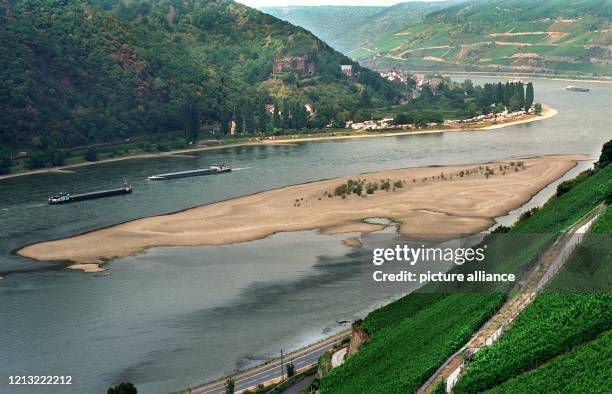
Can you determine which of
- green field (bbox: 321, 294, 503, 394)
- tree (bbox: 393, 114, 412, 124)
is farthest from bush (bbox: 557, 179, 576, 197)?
tree (bbox: 393, 114, 412, 124)

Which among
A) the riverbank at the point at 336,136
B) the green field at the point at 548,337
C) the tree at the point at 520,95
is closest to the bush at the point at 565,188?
the green field at the point at 548,337

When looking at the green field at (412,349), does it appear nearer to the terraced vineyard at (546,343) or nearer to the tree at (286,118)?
the terraced vineyard at (546,343)

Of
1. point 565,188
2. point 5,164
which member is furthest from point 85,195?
point 565,188

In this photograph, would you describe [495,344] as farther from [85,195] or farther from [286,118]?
[286,118]

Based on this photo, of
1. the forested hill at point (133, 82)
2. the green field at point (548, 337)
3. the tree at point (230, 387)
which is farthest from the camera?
the forested hill at point (133, 82)

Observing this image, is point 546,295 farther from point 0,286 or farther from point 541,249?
point 0,286

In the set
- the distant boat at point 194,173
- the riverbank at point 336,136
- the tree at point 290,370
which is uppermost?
the riverbank at point 336,136

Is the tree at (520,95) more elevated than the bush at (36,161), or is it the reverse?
the tree at (520,95)
